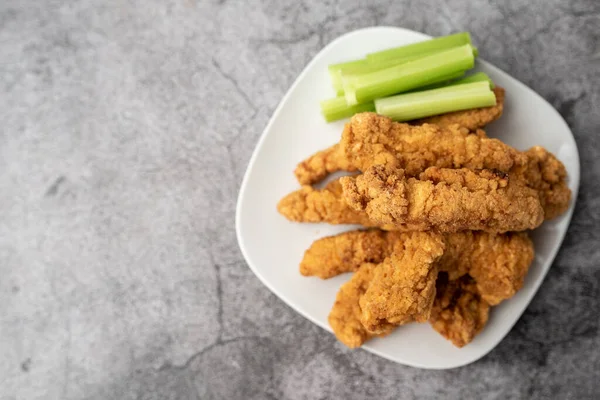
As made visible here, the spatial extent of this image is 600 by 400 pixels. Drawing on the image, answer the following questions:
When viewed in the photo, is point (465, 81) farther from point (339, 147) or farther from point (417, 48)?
point (339, 147)

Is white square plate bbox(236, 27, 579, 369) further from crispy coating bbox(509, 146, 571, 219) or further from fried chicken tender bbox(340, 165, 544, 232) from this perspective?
fried chicken tender bbox(340, 165, 544, 232)

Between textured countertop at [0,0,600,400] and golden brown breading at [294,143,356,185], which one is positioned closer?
golden brown breading at [294,143,356,185]

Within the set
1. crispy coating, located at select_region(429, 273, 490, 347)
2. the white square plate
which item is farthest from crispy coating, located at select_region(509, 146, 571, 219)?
crispy coating, located at select_region(429, 273, 490, 347)

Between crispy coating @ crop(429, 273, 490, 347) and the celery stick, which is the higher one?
the celery stick

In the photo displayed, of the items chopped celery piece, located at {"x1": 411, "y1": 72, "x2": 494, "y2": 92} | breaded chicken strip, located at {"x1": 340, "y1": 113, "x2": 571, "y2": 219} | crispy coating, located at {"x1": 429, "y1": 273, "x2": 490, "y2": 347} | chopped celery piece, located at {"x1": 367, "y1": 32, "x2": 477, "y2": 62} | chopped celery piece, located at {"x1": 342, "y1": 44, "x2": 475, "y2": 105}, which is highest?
chopped celery piece, located at {"x1": 367, "y1": 32, "x2": 477, "y2": 62}

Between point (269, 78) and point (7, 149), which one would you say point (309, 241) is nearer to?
point (269, 78)

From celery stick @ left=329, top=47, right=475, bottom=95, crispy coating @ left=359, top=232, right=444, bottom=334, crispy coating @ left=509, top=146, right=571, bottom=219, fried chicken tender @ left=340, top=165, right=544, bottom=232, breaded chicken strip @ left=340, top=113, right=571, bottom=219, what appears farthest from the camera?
celery stick @ left=329, top=47, right=475, bottom=95

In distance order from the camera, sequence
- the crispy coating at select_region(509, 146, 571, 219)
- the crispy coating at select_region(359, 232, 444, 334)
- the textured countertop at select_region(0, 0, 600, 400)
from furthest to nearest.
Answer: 1. the textured countertop at select_region(0, 0, 600, 400)
2. the crispy coating at select_region(509, 146, 571, 219)
3. the crispy coating at select_region(359, 232, 444, 334)
